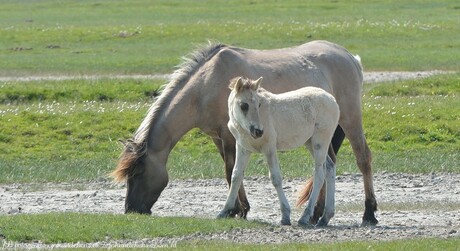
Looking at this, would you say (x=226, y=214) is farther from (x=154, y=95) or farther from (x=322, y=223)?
(x=154, y=95)

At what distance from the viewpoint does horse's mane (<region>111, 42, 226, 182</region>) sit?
1612 cm

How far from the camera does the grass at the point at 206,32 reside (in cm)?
4256

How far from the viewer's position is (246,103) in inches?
571

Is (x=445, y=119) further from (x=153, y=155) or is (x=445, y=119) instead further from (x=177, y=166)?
(x=153, y=155)

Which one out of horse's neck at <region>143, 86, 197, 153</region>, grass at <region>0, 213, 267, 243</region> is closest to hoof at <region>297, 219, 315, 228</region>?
grass at <region>0, 213, 267, 243</region>

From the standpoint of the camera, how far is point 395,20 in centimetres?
6103

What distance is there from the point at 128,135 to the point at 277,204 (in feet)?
27.8

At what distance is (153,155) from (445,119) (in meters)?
11.9

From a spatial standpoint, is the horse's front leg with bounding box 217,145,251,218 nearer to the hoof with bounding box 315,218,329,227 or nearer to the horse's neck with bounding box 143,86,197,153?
the hoof with bounding box 315,218,329,227

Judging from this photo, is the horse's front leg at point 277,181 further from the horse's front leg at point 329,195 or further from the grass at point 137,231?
the horse's front leg at point 329,195

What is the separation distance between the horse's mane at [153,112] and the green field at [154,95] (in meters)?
1.31

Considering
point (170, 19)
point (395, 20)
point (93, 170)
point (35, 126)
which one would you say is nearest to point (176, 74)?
point (93, 170)

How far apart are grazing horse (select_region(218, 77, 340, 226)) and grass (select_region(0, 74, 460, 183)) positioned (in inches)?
210

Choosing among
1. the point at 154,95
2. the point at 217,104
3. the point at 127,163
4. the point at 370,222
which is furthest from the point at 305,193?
the point at 154,95
